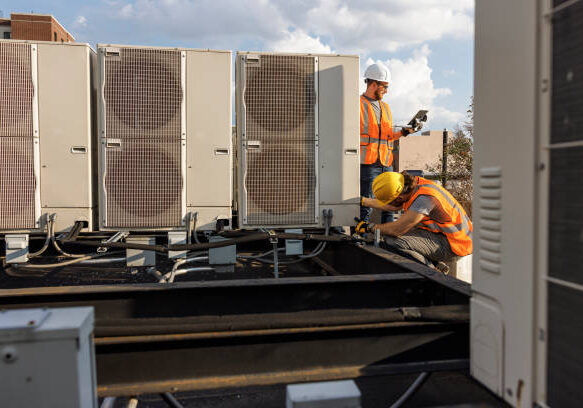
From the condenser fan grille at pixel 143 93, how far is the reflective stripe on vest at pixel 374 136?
7.66 feet

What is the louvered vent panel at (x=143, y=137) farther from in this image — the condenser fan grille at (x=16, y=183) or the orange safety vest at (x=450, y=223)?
the orange safety vest at (x=450, y=223)

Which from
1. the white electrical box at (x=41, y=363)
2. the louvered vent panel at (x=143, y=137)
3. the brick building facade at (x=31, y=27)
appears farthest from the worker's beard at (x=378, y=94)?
the brick building facade at (x=31, y=27)

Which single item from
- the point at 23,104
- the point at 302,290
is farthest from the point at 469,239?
the point at 23,104

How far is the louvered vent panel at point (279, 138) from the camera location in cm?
414

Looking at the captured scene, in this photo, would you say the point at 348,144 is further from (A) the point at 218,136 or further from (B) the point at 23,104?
(B) the point at 23,104

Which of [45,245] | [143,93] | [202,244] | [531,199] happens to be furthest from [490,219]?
[45,245]

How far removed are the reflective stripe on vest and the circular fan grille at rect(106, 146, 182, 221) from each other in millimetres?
2357

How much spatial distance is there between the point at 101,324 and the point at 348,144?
298cm

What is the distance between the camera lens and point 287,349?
1946 mm

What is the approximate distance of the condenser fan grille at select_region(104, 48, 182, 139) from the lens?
3908 mm

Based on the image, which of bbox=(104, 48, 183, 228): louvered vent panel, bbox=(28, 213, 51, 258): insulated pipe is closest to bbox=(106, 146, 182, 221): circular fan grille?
bbox=(104, 48, 183, 228): louvered vent panel

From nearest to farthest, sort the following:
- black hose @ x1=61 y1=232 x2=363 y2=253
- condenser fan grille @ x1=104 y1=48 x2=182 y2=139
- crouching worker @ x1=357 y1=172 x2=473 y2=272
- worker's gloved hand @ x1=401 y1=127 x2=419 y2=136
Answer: black hose @ x1=61 y1=232 x2=363 y2=253 < condenser fan grille @ x1=104 y1=48 x2=182 y2=139 < crouching worker @ x1=357 y1=172 x2=473 y2=272 < worker's gloved hand @ x1=401 y1=127 x2=419 y2=136

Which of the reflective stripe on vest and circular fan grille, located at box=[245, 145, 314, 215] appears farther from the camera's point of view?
the reflective stripe on vest

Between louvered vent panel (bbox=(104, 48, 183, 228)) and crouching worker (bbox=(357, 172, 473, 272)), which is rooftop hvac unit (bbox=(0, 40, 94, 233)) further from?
crouching worker (bbox=(357, 172, 473, 272))
